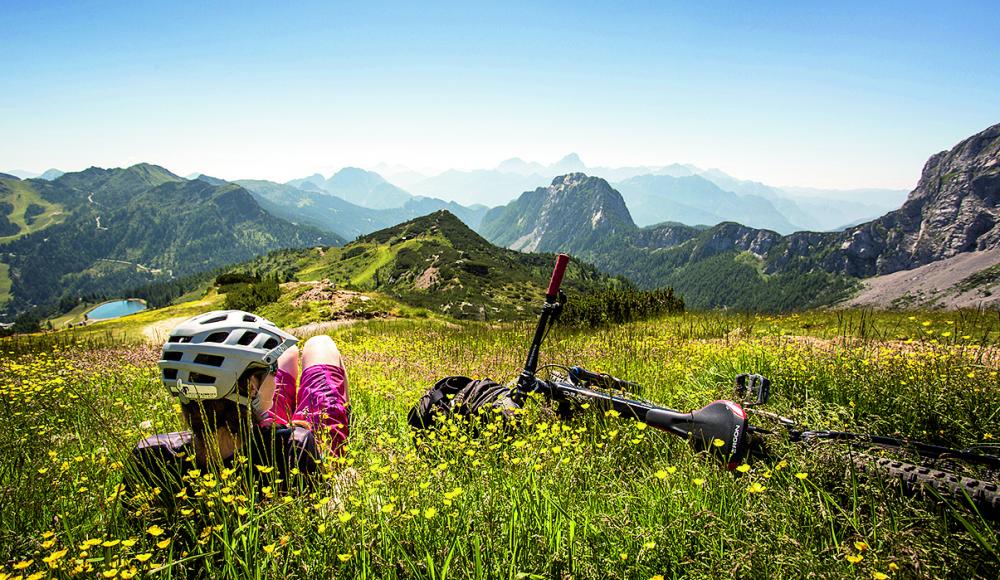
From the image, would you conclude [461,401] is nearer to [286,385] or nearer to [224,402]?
[286,385]

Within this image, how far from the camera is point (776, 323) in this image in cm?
1237

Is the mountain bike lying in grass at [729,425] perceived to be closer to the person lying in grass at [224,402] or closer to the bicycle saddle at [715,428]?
the bicycle saddle at [715,428]

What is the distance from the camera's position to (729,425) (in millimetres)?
3227

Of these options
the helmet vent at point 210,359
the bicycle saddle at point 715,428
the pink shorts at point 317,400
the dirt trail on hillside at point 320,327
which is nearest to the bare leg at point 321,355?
the pink shorts at point 317,400

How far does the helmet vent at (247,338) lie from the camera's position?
344 cm

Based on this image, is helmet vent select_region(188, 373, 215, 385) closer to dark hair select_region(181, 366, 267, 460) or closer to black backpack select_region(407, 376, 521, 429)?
dark hair select_region(181, 366, 267, 460)

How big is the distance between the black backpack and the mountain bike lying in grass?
0.01 metres

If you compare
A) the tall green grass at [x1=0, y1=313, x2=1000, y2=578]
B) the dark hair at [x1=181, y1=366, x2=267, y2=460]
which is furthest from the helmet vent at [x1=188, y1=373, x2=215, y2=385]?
the tall green grass at [x1=0, y1=313, x2=1000, y2=578]

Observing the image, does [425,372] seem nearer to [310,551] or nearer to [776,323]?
[310,551]

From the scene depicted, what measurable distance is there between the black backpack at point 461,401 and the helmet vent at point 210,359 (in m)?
1.94

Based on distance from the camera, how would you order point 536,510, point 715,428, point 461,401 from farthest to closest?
1. point 461,401
2. point 715,428
3. point 536,510

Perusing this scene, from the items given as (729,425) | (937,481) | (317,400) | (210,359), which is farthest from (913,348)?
(210,359)

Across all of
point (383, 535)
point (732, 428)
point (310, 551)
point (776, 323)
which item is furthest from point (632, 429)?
point (776, 323)

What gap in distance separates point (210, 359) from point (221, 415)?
0.41m
